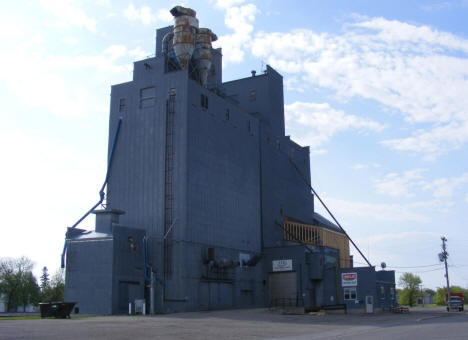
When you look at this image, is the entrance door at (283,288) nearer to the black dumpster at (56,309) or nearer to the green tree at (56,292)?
the black dumpster at (56,309)

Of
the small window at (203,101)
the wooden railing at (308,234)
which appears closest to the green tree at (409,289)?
the wooden railing at (308,234)

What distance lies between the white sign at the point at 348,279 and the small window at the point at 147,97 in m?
30.4

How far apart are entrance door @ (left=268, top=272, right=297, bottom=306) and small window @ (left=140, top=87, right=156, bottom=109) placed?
25.5 m

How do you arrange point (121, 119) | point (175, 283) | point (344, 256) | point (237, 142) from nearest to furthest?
point (175, 283)
point (121, 119)
point (237, 142)
point (344, 256)

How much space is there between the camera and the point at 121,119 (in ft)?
177

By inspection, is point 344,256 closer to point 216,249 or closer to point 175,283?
point 216,249

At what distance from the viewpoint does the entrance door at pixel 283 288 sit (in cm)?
5990

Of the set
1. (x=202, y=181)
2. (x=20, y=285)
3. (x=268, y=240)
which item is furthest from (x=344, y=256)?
(x=20, y=285)

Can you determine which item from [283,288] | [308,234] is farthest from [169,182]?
[308,234]

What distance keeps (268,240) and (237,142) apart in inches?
537

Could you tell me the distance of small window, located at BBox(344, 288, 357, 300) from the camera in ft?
196

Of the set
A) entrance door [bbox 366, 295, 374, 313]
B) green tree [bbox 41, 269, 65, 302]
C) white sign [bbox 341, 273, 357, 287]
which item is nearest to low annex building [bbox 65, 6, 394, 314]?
white sign [bbox 341, 273, 357, 287]

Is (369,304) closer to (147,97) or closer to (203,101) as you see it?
(203,101)

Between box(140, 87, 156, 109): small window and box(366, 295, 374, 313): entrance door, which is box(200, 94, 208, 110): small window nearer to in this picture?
box(140, 87, 156, 109): small window
